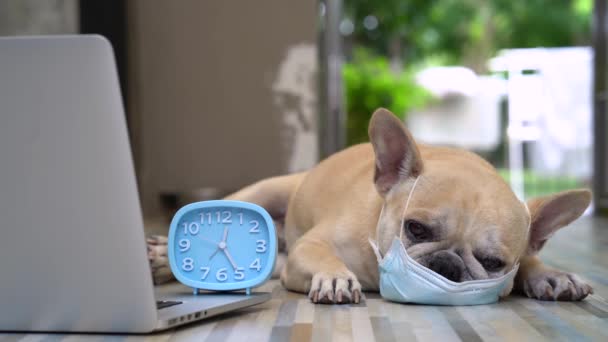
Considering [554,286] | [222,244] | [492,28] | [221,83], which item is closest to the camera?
[222,244]

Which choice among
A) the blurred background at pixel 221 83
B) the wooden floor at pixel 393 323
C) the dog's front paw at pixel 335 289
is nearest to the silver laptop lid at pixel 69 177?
the wooden floor at pixel 393 323

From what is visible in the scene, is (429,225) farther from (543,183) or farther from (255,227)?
(543,183)

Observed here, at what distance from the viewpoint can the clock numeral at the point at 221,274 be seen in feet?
5.74

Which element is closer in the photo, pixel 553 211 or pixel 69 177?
pixel 69 177

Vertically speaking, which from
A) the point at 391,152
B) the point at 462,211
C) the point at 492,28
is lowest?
the point at 462,211

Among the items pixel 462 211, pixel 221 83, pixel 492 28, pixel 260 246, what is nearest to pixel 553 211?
pixel 462 211

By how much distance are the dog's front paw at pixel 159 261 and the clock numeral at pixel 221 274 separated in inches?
23.3

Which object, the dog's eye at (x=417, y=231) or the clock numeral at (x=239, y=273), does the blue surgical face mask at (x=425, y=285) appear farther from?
the clock numeral at (x=239, y=273)

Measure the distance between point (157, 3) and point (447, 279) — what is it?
3.40m

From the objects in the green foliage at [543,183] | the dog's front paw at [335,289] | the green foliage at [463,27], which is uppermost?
the green foliage at [463,27]

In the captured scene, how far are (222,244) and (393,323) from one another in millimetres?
386

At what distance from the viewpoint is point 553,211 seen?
2.02 meters

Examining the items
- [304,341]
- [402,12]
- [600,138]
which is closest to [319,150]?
[600,138]

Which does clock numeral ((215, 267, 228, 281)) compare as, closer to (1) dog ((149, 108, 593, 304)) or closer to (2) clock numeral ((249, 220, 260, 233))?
(2) clock numeral ((249, 220, 260, 233))
